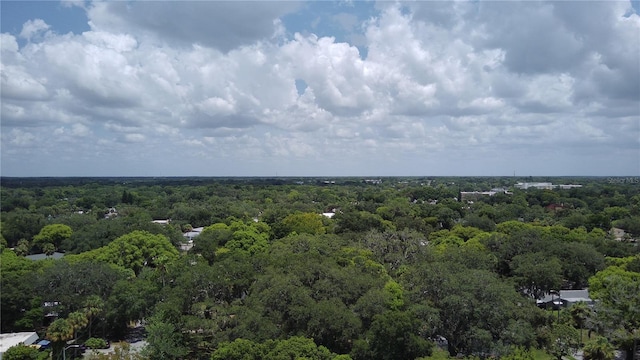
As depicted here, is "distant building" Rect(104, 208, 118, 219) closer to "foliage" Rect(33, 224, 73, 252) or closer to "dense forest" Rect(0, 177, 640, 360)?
"foliage" Rect(33, 224, 73, 252)

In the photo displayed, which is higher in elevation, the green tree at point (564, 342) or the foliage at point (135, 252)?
the foliage at point (135, 252)

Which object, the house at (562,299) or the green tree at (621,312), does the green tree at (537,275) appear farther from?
the green tree at (621,312)

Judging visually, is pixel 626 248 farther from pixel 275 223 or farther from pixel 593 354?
pixel 275 223

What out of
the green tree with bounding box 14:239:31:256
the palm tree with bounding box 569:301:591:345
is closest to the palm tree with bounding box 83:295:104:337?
the palm tree with bounding box 569:301:591:345

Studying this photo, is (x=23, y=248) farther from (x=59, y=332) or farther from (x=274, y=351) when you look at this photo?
(x=274, y=351)

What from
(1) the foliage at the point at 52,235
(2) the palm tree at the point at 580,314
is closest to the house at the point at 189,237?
(1) the foliage at the point at 52,235

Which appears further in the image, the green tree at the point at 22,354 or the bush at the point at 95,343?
the bush at the point at 95,343

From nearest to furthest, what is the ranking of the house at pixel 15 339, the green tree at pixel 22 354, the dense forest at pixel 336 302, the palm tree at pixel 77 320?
the dense forest at pixel 336 302 → the green tree at pixel 22 354 → the house at pixel 15 339 → the palm tree at pixel 77 320

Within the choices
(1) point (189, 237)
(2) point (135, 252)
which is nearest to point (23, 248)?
(1) point (189, 237)
